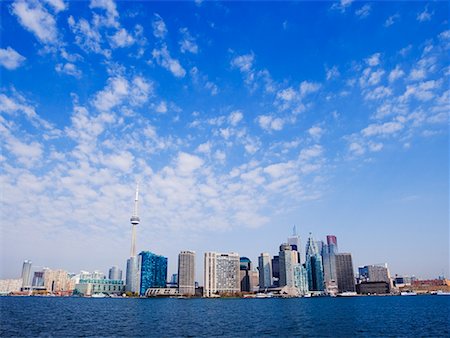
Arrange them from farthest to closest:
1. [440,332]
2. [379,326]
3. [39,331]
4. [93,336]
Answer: [379,326] < [440,332] < [39,331] < [93,336]

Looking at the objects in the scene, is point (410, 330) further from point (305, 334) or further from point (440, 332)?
point (305, 334)

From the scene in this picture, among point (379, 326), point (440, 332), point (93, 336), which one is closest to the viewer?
point (93, 336)

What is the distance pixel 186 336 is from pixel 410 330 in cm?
5167

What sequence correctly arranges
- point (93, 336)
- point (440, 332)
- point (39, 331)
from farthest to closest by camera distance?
point (440, 332) → point (39, 331) → point (93, 336)

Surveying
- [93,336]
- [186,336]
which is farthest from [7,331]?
[186,336]

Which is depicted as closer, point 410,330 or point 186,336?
point 186,336

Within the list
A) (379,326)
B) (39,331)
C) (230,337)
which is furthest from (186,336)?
(379,326)

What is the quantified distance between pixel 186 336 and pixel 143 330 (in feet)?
48.9

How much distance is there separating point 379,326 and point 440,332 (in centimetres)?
1587

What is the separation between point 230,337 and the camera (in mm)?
71188

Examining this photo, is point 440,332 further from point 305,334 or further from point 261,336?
point 261,336

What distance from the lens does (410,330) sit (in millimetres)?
83125

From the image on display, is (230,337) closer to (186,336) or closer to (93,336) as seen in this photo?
(186,336)

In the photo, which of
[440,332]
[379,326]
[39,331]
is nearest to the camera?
[39,331]
